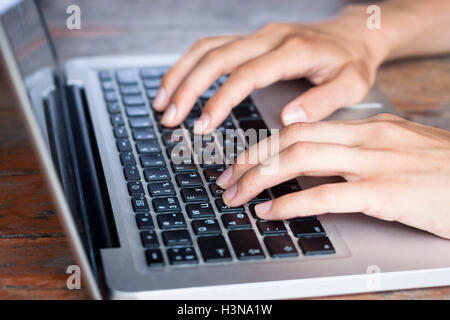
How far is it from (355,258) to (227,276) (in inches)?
5.2

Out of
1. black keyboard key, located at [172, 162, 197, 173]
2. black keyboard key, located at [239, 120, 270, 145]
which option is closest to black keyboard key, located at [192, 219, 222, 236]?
black keyboard key, located at [172, 162, 197, 173]

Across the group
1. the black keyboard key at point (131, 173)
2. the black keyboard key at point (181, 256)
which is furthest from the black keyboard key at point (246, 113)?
the black keyboard key at point (181, 256)

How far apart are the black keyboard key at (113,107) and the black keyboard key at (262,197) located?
28 cm

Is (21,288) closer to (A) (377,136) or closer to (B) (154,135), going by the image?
(B) (154,135)

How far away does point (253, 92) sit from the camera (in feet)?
2.95

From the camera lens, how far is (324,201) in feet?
1.93

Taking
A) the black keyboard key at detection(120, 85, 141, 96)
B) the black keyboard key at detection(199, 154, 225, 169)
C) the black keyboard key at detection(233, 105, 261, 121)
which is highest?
the black keyboard key at detection(120, 85, 141, 96)

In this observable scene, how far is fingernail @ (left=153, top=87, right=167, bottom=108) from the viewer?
831 millimetres

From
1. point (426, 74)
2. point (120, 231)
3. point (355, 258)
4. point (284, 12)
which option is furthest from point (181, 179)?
point (284, 12)

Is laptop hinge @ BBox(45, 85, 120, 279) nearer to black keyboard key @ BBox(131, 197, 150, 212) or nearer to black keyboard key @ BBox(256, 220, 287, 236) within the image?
black keyboard key @ BBox(131, 197, 150, 212)

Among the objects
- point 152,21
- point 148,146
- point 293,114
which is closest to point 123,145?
point 148,146

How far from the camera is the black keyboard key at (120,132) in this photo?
76cm

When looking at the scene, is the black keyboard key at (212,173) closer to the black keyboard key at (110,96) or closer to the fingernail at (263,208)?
the fingernail at (263,208)

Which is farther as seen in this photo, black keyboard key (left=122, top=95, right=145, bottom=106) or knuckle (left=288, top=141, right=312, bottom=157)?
black keyboard key (left=122, top=95, right=145, bottom=106)
